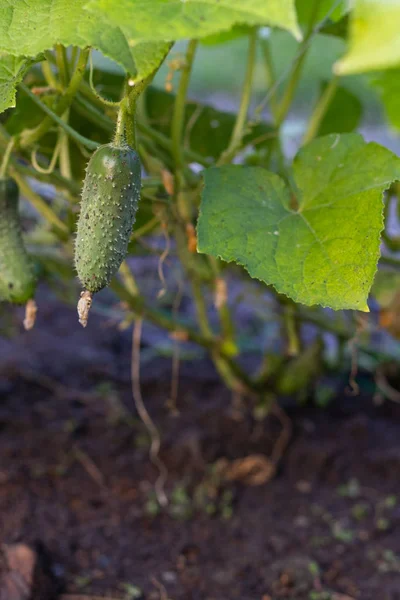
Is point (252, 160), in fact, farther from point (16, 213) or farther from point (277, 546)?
point (277, 546)

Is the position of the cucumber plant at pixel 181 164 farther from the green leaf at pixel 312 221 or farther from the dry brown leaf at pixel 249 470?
the dry brown leaf at pixel 249 470

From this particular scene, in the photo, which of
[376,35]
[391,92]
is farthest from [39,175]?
[391,92]

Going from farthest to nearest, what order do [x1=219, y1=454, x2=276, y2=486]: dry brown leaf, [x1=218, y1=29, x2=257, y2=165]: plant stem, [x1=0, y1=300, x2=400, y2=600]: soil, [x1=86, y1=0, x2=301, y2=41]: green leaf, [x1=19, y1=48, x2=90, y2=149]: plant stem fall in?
1. [x1=219, y1=454, x2=276, y2=486]: dry brown leaf
2. [x1=0, y1=300, x2=400, y2=600]: soil
3. [x1=218, y1=29, x2=257, y2=165]: plant stem
4. [x1=19, y1=48, x2=90, y2=149]: plant stem
5. [x1=86, y1=0, x2=301, y2=41]: green leaf

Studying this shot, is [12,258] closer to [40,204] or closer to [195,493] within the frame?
[40,204]

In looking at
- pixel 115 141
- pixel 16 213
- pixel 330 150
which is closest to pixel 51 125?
pixel 16 213

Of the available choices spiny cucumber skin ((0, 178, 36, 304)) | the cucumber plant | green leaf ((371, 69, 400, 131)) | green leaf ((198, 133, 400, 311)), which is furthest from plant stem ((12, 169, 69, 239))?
green leaf ((371, 69, 400, 131))

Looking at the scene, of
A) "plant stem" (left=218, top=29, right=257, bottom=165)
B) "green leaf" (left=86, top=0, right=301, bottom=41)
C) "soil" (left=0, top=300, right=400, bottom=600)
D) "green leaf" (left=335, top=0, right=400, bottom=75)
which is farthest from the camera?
"soil" (left=0, top=300, right=400, bottom=600)

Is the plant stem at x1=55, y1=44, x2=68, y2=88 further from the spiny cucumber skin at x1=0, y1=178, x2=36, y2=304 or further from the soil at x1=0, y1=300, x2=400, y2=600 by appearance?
the soil at x1=0, y1=300, x2=400, y2=600

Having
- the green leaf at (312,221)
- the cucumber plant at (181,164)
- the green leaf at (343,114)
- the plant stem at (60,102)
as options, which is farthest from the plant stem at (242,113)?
the green leaf at (343,114)
